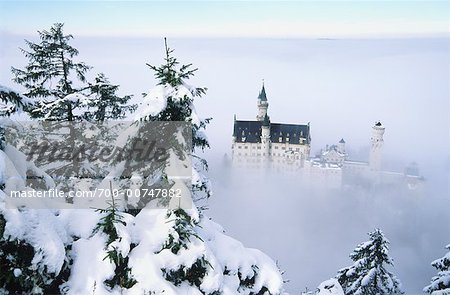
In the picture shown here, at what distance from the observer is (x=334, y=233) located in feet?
294

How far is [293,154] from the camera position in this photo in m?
100

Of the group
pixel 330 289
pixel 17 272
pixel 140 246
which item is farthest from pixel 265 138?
pixel 17 272

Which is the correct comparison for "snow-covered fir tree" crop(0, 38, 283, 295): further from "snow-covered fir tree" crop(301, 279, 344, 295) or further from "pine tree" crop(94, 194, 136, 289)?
"snow-covered fir tree" crop(301, 279, 344, 295)

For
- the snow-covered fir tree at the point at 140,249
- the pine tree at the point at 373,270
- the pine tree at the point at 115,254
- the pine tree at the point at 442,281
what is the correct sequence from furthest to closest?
the pine tree at the point at 373,270
the pine tree at the point at 442,281
the pine tree at the point at 115,254
the snow-covered fir tree at the point at 140,249

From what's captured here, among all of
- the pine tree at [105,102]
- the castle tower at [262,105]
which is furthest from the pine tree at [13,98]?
the castle tower at [262,105]

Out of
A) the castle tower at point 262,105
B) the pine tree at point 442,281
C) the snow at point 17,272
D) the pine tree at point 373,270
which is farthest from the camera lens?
the castle tower at point 262,105

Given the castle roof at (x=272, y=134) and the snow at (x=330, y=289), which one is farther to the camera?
the castle roof at (x=272, y=134)

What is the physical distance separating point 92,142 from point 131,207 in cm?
436

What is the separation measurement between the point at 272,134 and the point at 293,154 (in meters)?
8.29

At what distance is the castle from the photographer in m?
98.8

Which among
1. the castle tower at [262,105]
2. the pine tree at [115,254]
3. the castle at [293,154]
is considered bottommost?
the castle at [293,154]

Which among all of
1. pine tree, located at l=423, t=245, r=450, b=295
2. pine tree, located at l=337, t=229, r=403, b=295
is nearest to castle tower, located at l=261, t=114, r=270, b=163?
pine tree, located at l=337, t=229, r=403, b=295

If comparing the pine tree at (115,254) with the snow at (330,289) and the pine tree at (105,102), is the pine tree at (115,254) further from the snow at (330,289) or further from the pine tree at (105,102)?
the snow at (330,289)

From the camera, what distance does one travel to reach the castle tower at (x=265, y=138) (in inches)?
3792
